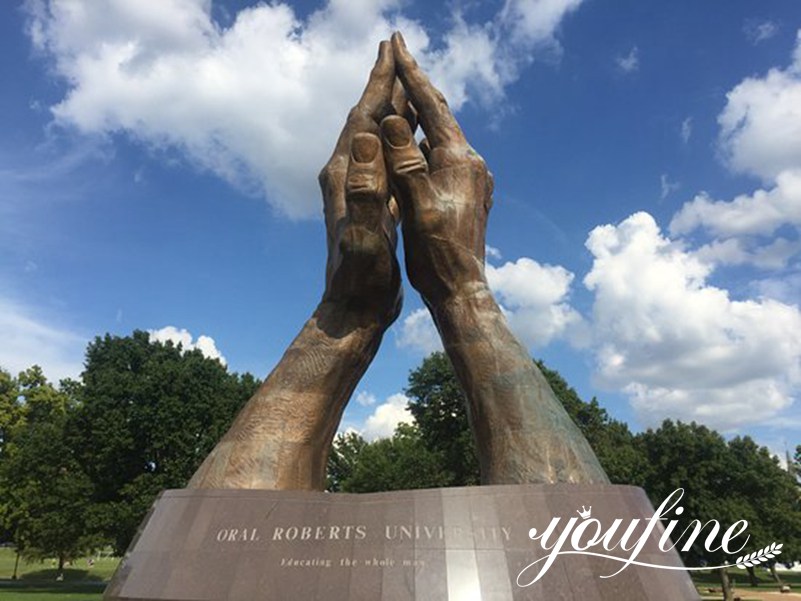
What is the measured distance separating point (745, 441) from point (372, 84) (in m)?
32.0

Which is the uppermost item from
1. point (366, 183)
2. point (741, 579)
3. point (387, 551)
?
point (366, 183)

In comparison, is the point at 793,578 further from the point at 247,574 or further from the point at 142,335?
the point at 247,574

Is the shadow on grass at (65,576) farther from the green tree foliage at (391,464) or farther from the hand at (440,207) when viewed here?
the hand at (440,207)

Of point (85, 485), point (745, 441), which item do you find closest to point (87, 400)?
point (85, 485)

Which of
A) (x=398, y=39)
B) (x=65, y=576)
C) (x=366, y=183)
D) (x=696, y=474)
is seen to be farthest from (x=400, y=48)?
(x=65, y=576)

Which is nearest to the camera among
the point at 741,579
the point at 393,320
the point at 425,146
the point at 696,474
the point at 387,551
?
the point at 387,551

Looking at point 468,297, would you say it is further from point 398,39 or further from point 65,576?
point 65,576

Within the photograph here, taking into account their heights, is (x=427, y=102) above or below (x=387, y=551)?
above

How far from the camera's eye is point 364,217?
32.2 ft

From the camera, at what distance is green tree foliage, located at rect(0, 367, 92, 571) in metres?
29.1

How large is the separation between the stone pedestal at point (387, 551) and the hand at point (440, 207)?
3.94 meters

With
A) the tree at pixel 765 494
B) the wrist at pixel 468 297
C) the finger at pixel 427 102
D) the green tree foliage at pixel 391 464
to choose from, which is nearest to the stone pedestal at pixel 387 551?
the wrist at pixel 468 297

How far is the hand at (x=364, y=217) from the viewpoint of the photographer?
9.70 m

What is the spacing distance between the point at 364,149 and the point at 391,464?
130 feet
